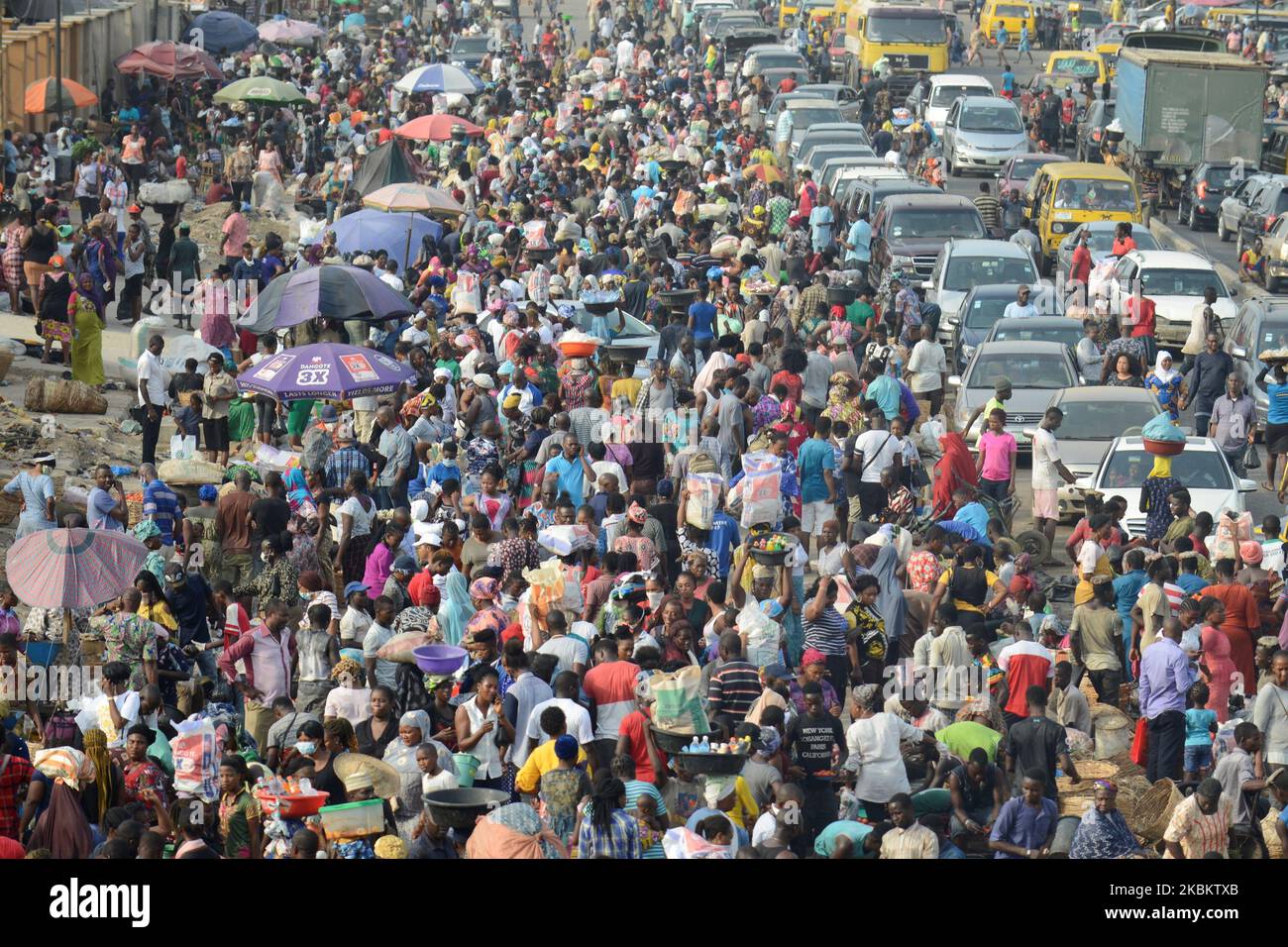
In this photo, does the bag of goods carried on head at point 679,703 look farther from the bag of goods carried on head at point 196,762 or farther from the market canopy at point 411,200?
the market canopy at point 411,200

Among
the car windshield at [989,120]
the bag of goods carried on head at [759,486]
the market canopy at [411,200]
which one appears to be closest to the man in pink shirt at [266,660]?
the bag of goods carried on head at [759,486]

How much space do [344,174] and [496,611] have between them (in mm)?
20885

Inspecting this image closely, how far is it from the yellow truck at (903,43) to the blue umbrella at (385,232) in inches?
936

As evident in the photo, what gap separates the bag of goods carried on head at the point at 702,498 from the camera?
16328 millimetres

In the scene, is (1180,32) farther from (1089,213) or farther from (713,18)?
(713,18)

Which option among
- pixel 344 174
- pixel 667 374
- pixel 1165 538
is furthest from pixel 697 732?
pixel 344 174

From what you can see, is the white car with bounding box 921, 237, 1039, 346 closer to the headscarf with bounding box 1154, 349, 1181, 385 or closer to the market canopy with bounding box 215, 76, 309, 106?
the headscarf with bounding box 1154, 349, 1181, 385

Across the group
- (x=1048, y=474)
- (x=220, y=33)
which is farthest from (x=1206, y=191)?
(x=220, y=33)

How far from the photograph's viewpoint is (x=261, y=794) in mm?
11359

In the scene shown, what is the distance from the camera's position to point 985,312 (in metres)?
25.1

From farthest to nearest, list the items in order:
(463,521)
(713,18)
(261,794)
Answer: (713,18), (463,521), (261,794)

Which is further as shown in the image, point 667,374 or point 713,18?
point 713,18

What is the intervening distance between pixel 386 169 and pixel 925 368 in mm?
11584
